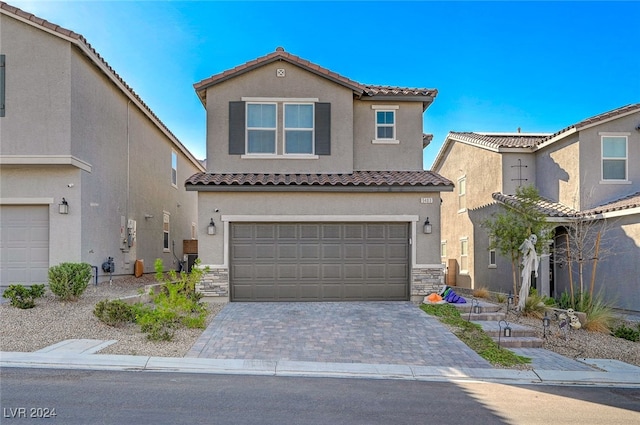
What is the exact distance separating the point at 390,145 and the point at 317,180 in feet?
10.1

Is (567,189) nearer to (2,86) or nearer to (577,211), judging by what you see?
(577,211)

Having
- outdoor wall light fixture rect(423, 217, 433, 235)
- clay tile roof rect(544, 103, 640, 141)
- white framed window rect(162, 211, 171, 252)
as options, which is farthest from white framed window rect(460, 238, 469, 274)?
white framed window rect(162, 211, 171, 252)

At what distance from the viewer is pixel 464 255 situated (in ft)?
67.3

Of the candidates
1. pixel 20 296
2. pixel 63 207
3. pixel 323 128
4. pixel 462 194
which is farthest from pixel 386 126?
pixel 20 296

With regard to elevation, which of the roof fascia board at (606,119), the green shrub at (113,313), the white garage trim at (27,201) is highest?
the roof fascia board at (606,119)

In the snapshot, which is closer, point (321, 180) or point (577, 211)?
point (321, 180)

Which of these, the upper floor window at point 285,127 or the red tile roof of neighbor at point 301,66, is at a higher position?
the red tile roof of neighbor at point 301,66

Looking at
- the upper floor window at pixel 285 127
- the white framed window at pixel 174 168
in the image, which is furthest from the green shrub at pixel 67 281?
the white framed window at pixel 174 168

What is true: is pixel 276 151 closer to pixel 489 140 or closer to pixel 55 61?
pixel 55 61

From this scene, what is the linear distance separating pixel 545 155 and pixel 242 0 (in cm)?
1234

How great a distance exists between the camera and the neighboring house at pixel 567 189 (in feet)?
45.0

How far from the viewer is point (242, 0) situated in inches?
521

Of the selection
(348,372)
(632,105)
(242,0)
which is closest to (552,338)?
(348,372)

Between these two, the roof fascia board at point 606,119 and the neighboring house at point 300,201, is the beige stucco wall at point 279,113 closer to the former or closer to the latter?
the neighboring house at point 300,201
